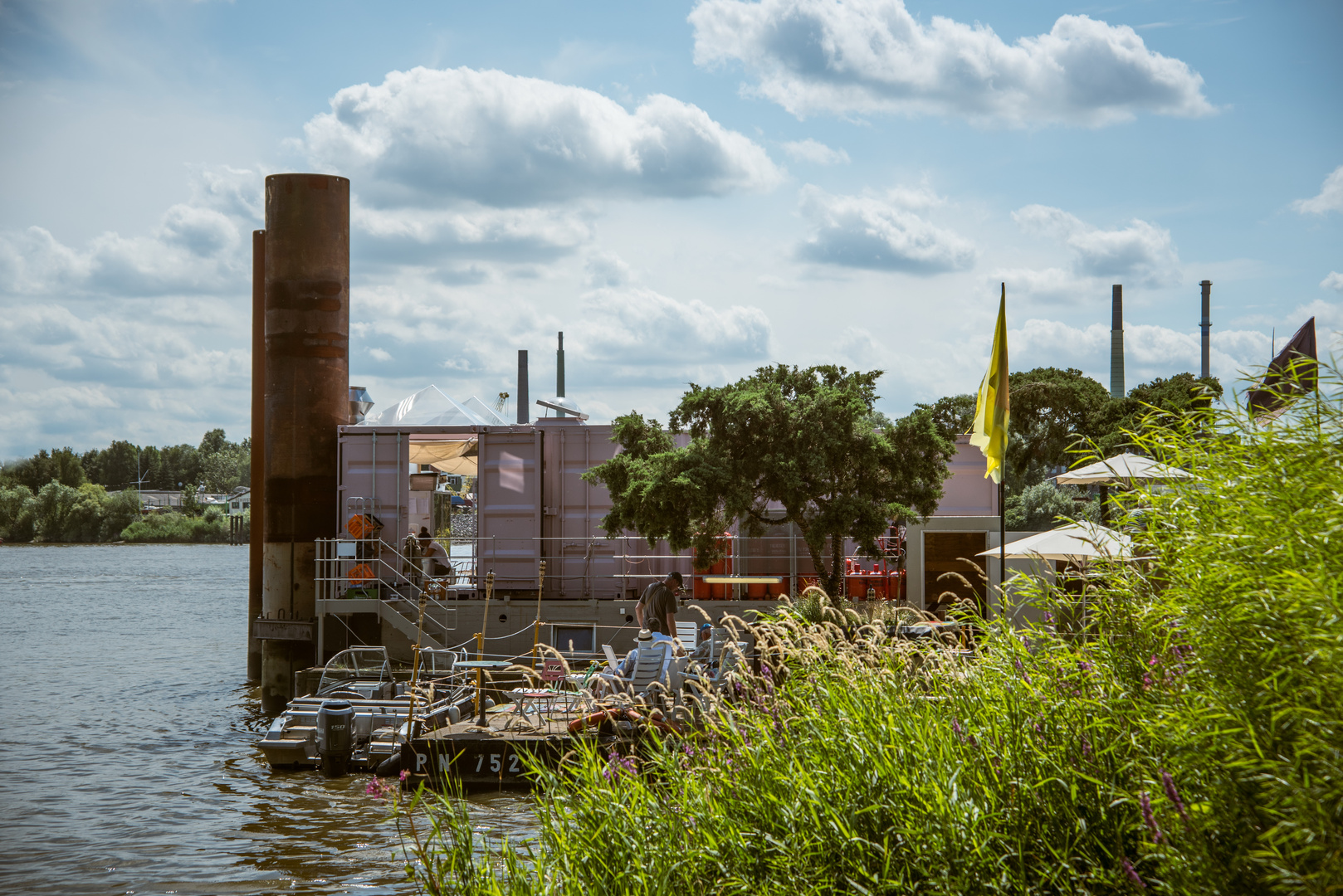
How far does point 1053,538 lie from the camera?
46.4ft

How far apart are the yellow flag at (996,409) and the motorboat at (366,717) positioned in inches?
263

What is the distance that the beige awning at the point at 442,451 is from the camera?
974 inches

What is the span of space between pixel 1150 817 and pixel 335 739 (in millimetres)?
12122

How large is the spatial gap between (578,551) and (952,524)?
739 centimetres

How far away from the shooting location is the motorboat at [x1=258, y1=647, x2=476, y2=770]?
46.6 feet

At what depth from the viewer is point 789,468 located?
18547mm

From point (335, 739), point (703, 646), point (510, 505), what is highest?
point (510, 505)

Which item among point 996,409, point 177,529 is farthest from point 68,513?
point 996,409

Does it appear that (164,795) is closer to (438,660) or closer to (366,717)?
(366,717)

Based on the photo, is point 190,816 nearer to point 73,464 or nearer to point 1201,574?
point 1201,574

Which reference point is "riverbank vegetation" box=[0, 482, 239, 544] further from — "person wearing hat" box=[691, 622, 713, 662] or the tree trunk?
"person wearing hat" box=[691, 622, 713, 662]

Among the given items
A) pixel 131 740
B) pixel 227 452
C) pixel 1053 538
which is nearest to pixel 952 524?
pixel 1053 538

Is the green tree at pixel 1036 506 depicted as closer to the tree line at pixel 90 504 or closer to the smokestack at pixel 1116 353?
the smokestack at pixel 1116 353

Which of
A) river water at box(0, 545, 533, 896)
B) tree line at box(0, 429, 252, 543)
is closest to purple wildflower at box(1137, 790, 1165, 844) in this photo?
river water at box(0, 545, 533, 896)
